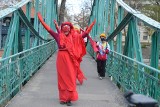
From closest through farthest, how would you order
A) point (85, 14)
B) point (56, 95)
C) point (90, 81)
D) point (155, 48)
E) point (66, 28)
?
point (155, 48) < point (66, 28) < point (56, 95) < point (90, 81) < point (85, 14)

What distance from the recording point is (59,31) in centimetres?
644

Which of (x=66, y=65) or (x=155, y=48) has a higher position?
(x=155, y=48)

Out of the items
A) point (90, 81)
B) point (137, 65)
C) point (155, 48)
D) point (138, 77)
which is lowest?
point (90, 81)

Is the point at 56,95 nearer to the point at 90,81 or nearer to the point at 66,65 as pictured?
the point at 66,65

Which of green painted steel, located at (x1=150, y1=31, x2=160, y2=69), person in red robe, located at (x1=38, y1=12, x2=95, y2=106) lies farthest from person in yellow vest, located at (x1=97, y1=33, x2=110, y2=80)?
green painted steel, located at (x1=150, y1=31, x2=160, y2=69)

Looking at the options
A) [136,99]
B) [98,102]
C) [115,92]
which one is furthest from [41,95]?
[136,99]

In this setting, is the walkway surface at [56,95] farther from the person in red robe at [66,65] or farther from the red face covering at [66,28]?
the red face covering at [66,28]

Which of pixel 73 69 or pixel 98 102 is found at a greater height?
pixel 73 69

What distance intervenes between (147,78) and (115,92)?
281 centimetres

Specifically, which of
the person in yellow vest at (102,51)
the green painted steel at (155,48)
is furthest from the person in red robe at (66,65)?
the person in yellow vest at (102,51)

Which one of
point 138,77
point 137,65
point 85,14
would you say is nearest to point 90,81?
point 137,65

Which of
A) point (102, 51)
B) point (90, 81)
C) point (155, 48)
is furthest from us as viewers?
point (102, 51)

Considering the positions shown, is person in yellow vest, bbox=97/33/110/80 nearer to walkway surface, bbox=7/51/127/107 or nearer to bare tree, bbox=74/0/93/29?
walkway surface, bbox=7/51/127/107

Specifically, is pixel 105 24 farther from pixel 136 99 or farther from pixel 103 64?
pixel 136 99
